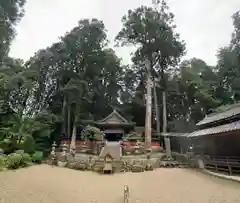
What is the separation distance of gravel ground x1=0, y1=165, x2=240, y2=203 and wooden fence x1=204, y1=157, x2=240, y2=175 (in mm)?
1311

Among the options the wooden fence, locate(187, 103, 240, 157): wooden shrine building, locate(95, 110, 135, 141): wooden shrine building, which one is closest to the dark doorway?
locate(95, 110, 135, 141): wooden shrine building

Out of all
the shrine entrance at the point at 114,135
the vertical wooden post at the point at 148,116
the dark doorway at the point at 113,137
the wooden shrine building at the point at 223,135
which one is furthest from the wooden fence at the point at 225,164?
the dark doorway at the point at 113,137

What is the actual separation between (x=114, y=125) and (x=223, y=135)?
13.7 m

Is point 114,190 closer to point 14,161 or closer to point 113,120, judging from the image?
point 14,161

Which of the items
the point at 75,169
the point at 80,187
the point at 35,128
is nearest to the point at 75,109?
the point at 35,128

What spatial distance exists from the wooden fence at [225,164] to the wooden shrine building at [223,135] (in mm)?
660

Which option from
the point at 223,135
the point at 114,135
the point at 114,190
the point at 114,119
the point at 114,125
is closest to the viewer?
the point at 114,190

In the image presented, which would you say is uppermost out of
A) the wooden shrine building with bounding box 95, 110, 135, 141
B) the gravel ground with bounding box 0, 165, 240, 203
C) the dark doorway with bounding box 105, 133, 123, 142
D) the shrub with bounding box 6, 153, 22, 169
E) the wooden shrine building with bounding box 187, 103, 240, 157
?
the wooden shrine building with bounding box 95, 110, 135, 141

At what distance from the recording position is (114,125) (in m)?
25.1

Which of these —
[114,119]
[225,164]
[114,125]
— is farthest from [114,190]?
[114,119]

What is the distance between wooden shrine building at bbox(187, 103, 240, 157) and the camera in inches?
474

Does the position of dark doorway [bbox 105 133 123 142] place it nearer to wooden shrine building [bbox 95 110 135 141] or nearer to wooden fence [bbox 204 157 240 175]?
wooden shrine building [bbox 95 110 135 141]

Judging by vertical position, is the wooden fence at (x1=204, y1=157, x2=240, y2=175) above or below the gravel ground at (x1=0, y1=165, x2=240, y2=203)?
above

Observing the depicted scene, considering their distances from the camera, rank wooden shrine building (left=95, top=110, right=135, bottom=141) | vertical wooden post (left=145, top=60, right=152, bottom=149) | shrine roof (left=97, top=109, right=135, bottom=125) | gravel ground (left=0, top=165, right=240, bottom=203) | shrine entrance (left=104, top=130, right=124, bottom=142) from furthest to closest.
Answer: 1. shrine entrance (left=104, top=130, right=124, bottom=142)
2. wooden shrine building (left=95, top=110, right=135, bottom=141)
3. shrine roof (left=97, top=109, right=135, bottom=125)
4. vertical wooden post (left=145, top=60, right=152, bottom=149)
5. gravel ground (left=0, top=165, right=240, bottom=203)
